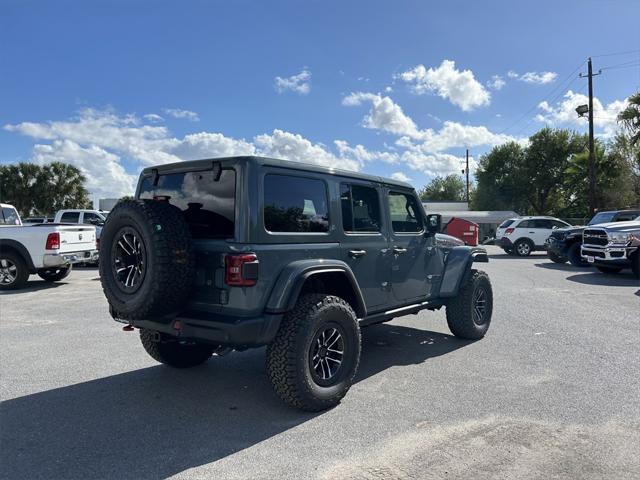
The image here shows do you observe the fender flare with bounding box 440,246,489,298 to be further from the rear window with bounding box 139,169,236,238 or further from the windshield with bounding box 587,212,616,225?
the windshield with bounding box 587,212,616,225

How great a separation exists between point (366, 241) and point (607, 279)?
1061 centimetres

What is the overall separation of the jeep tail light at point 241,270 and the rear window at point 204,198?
26 centimetres

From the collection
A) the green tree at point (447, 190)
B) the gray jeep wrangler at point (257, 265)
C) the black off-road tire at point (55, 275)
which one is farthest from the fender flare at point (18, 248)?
the green tree at point (447, 190)

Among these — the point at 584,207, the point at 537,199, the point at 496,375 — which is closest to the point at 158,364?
the point at 496,375

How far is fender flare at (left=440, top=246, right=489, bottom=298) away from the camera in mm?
5902

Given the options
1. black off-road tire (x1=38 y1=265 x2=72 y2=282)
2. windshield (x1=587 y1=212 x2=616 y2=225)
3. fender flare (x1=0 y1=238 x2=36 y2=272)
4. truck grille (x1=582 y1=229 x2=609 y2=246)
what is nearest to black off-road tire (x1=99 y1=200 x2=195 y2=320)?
fender flare (x1=0 y1=238 x2=36 y2=272)

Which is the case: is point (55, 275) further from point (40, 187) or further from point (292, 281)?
point (40, 187)

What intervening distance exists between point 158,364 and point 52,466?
218 cm

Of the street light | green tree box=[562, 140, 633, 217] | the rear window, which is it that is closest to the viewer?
the rear window

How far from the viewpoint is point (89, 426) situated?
12.1 ft

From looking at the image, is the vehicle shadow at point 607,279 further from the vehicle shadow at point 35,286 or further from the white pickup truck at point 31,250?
the vehicle shadow at point 35,286

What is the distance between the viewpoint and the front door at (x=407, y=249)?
5.09 metres

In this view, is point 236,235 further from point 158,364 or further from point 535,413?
point 535,413

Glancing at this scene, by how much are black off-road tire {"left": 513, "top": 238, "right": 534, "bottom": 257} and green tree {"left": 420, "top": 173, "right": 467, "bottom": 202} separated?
6229 centimetres
